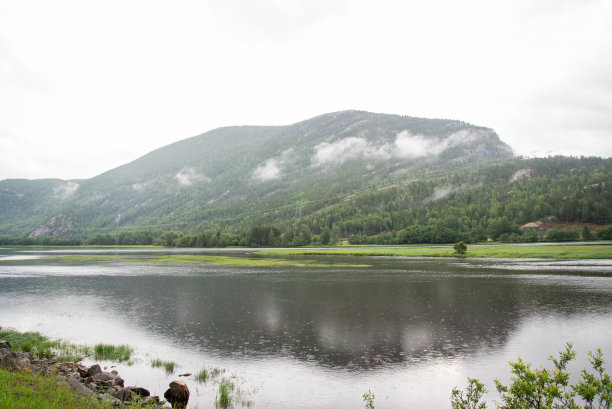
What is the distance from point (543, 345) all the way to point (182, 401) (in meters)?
22.9

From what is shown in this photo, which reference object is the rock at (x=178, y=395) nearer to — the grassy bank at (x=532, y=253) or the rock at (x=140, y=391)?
the rock at (x=140, y=391)

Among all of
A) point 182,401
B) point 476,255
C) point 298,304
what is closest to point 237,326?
point 298,304

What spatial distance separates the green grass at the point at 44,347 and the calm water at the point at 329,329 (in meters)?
2.20

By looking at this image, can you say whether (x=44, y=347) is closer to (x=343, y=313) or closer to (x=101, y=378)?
(x=101, y=378)

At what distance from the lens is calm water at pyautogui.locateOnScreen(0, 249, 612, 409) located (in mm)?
17891

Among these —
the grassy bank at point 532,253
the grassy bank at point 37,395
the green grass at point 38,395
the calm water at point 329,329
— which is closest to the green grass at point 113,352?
the calm water at point 329,329

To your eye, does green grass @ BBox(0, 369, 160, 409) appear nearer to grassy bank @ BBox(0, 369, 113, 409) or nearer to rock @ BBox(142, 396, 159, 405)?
grassy bank @ BBox(0, 369, 113, 409)

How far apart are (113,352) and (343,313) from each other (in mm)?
19390

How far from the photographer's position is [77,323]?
99.5 feet

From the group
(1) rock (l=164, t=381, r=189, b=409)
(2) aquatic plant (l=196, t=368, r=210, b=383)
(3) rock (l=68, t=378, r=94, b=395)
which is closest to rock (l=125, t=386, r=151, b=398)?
(1) rock (l=164, t=381, r=189, b=409)

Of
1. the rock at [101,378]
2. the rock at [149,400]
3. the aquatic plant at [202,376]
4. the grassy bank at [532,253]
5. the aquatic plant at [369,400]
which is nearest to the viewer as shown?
the aquatic plant at [369,400]

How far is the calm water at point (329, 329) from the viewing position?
17.9m

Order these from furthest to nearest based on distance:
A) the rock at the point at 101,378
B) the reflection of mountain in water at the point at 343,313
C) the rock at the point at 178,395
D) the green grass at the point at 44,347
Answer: the reflection of mountain in water at the point at 343,313
the green grass at the point at 44,347
the rock at the point at 101,378
the rock at the point at 178,395

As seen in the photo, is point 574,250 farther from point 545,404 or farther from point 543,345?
point 545,404
